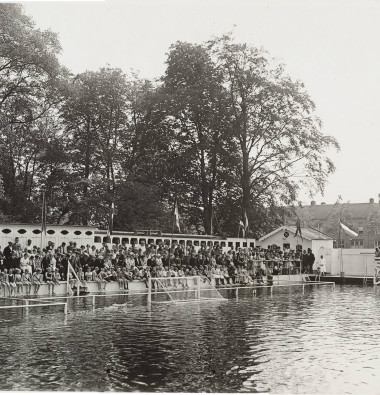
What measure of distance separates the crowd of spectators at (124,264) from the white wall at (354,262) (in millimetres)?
6322

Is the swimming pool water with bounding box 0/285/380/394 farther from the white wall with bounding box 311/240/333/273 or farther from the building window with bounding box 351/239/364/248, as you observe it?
the building window with bounding box 351/239/364/248

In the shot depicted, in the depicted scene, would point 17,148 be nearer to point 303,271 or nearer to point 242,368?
point 303,271

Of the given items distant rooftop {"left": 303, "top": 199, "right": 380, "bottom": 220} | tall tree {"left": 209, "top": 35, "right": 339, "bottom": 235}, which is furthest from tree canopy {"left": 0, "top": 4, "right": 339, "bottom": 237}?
distant rooftop {"left": 303, "top": 199, "right": 380, "bottom": 220}

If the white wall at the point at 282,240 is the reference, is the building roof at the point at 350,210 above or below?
above

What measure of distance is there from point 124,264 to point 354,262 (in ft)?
76.5

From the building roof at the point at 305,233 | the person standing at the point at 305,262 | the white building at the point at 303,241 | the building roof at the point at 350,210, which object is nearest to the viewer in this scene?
the person standing at the point at 305,262

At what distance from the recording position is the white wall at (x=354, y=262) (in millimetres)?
47312

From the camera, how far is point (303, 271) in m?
46.3

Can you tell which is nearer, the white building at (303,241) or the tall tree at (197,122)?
the white building at (303,241)

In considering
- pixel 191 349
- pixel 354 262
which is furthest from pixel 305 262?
pixel 191 349

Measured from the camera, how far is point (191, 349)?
48.6ft

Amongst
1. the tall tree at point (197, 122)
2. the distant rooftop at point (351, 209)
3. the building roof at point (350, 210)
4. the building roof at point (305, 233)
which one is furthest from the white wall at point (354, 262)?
the distant rooftop at point (351, 209)

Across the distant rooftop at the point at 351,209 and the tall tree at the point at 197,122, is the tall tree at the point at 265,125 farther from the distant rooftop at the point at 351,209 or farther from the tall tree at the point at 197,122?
the distant rooftop at the point at 351,209

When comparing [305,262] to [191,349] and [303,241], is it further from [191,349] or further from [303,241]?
[191,349]
